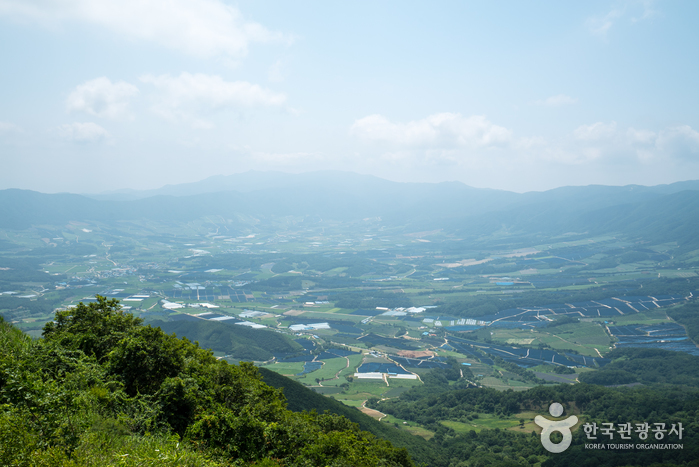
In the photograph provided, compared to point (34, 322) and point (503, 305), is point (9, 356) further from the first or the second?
point (503, 305)

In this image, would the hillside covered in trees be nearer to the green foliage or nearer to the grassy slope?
the green foliage

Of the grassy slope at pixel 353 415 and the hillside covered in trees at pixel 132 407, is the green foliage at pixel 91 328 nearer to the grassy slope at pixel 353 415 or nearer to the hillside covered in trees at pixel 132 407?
the hillside covered in trees at pixel 132 407

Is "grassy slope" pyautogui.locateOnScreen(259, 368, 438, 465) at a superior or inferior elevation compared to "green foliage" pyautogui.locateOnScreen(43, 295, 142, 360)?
inferior

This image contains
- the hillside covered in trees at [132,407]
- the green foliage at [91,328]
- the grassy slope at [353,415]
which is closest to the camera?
the hillside covered in trees at [132,407]

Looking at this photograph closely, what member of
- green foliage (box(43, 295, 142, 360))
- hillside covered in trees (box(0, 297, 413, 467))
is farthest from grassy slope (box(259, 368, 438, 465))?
green foliage (box(43, 295, 142, 360))

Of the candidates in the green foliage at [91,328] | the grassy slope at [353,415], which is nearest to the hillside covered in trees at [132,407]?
the green foliage at [91,328]

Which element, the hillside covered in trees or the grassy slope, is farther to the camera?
the grassy slope

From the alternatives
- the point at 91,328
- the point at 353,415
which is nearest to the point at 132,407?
the point at 91,328

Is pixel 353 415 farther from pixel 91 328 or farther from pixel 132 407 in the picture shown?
pixel 132 407

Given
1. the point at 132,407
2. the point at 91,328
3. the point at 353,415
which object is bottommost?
the point at 353,415

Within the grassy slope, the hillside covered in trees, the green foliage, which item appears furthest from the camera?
the grassy slope

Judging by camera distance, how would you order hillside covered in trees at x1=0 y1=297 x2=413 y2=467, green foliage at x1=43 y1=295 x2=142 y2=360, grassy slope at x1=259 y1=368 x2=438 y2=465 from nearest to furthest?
hillside covered in trees at x1=0 y1=297 x2=413 y2=467, green foliage at x1=43 y1=295 x2=142 y2=360, grassy slope at x1=259 y1=368 x2=438 y2=465
